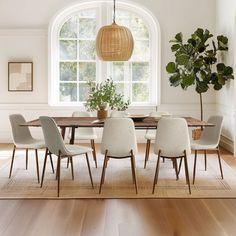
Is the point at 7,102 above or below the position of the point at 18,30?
below

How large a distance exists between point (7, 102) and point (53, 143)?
157 inches

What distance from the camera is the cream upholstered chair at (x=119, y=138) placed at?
A: 474 centimetres

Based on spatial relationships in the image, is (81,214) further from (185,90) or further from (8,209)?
(185,90)

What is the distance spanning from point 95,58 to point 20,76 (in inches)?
58.4

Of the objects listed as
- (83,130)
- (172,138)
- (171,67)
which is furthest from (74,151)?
(171,67)

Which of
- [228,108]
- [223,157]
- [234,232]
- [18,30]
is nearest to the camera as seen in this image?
[234,232]

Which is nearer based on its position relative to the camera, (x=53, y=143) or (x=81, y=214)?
(x=81, y=214)

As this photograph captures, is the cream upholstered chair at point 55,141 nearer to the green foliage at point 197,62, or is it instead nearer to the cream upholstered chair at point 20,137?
the cream upholstered chair at point 20,137

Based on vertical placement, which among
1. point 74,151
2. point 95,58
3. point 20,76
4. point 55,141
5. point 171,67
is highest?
point 95,58

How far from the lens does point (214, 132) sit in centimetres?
569

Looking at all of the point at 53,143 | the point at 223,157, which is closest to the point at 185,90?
the point at 223,157

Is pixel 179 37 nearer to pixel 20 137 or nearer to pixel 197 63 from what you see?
pixel 197 63

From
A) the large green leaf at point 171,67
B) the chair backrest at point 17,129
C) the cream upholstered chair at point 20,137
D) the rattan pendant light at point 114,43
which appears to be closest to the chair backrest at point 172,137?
the rattan pendant light at point 114,43

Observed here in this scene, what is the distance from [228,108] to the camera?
7.67 meters
